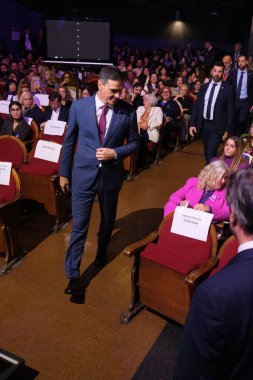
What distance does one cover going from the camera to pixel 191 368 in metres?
0.99

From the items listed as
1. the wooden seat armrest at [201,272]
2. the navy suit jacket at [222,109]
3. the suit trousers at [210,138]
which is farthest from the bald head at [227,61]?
the wooden seat armrest at [201,272]

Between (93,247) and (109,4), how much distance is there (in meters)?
15.3

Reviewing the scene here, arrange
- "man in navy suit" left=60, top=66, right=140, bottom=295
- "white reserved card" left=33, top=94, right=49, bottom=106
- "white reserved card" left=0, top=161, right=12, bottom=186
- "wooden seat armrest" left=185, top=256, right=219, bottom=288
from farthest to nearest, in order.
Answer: "white reserved card" left=33, top=94, right=49, bottom=106 → "white reserved card" left=0, top=161, right=12, bottom=186 → "man in navy suit" left=60, top=66, right=140, bottom=295 → "wooden seat armrest" left=185, top=256, right=219, bottom=288

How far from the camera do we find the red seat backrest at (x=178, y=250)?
227 cm

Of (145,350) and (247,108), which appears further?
(247,108)

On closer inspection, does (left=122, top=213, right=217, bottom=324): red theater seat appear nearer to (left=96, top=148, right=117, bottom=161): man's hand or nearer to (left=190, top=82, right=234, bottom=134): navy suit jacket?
(left=96, top=148, right=117, bottom=161): man's hand

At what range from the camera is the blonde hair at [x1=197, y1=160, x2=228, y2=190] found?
9.14ft

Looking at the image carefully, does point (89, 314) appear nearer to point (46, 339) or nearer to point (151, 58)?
point (46, 339)

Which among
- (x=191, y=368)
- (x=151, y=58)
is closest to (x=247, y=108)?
(x=191, y=368)

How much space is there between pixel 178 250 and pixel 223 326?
1582 mm

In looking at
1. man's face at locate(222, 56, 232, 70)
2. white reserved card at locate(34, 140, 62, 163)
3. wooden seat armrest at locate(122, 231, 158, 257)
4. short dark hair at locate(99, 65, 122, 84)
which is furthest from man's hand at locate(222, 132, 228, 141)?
man's face at locate(222, 56, 232, 70)

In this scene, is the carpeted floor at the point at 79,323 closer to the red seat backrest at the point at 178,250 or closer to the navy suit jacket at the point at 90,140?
the red seat backrest at the point at 178,250

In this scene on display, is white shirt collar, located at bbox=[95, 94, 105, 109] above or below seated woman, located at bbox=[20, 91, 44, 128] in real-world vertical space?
above

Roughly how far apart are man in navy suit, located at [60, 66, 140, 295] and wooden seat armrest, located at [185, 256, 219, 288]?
0.84 m
